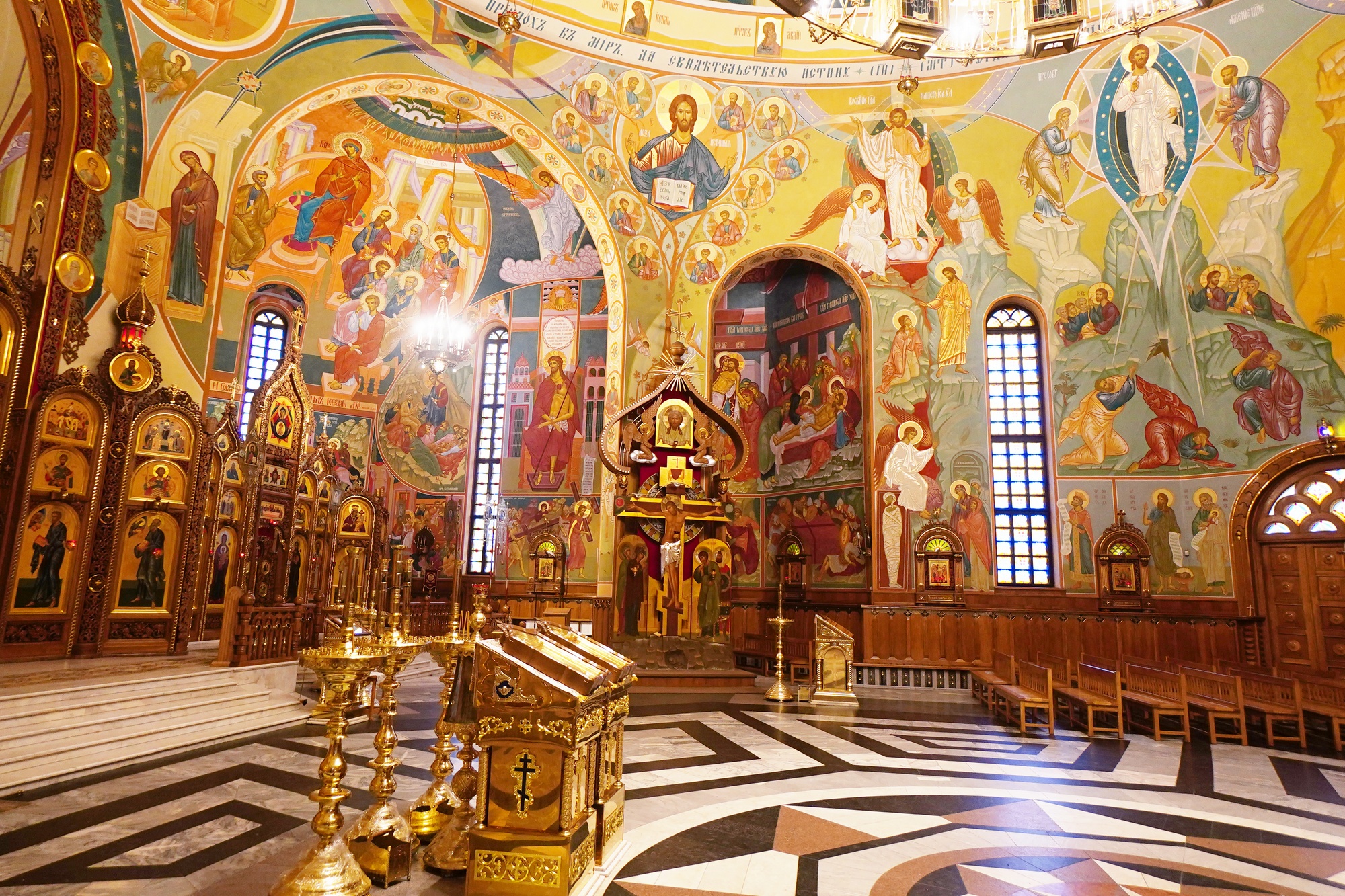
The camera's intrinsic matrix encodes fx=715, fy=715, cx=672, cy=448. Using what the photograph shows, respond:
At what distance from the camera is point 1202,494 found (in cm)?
1276

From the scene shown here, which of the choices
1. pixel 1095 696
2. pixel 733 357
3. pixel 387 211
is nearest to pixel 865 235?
pixel 733 357

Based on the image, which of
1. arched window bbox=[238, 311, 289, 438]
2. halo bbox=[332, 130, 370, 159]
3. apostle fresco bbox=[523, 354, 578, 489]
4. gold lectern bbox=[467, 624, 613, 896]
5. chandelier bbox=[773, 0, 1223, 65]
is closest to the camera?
gold lectern bbox=[467, 624, 613, 896]

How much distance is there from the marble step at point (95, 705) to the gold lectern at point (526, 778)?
5045 mm

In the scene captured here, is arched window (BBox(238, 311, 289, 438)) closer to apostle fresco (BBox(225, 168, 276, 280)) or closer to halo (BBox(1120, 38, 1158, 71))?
apostle fresco (BBox(225, 168, 276, 280))

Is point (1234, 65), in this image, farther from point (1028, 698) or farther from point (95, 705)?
point (95, 705)

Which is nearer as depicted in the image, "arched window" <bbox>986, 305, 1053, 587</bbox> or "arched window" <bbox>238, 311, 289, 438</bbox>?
"arched window" <bbox>986, 305, 1053, 587</bbox>

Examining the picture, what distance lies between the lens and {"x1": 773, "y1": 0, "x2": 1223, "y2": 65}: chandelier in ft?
26.6

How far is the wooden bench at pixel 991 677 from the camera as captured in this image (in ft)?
34.7

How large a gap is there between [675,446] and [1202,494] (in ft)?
31.1

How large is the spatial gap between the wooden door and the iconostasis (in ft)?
2.24

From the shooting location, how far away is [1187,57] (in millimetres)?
12461

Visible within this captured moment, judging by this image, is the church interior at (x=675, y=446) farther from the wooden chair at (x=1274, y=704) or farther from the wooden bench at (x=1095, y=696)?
the wooden bench at (x=1095, y=696)

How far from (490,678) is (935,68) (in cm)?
1433

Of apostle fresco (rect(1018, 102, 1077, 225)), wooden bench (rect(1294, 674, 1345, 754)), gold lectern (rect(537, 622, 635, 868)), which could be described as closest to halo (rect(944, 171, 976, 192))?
apostle fresco (rect(1018, 102, 1077, 225))
